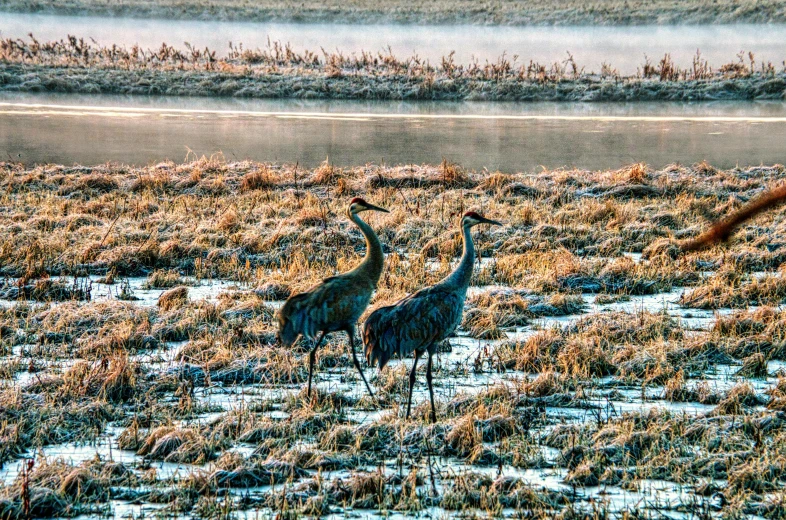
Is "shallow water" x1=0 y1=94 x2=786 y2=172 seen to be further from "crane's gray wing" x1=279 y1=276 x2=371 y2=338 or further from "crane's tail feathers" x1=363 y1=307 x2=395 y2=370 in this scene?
"crane's tail feathers" x1=363 y1=307 x2=395 y2=370

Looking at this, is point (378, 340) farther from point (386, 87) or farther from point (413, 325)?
point (386, 87)

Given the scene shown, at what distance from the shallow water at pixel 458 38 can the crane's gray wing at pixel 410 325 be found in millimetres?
26078

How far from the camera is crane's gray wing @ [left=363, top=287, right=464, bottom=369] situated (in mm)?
6176

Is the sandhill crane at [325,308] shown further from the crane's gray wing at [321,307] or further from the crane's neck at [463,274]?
the crane's neck at [463,274]

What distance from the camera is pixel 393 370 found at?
7121mm

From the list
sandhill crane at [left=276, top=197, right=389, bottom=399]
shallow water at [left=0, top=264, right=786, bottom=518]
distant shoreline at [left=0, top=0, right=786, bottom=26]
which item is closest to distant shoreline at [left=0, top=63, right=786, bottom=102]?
shallow water at [left=0, top=264, right=786, bottom=518]

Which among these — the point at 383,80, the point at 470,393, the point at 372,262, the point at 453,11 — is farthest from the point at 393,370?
the point at 453,11

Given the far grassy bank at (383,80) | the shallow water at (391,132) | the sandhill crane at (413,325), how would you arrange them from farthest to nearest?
the far grassy bank at (383,80)
the shallow water at (391,132)
the sandhill crane at (413,325)

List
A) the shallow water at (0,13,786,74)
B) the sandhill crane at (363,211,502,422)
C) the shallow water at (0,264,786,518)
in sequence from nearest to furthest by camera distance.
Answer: the shallow water at (0,264,786,518)
the sandhill crane at (363,211,502,422)
the shallow water at (0,13,786,74)

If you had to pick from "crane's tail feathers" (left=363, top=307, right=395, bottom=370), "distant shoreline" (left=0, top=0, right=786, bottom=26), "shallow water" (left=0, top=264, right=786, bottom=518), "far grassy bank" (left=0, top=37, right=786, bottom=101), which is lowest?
"shallow water" (left=0, top=264, right=786, bottom=518)

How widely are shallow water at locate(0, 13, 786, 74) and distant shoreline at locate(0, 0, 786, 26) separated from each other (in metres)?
1.69

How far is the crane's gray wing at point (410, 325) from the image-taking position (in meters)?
6.18

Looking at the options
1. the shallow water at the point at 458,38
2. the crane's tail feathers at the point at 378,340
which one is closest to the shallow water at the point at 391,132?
the shallow water at the point at 458,38

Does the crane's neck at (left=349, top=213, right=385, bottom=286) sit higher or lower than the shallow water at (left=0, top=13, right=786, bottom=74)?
lower
